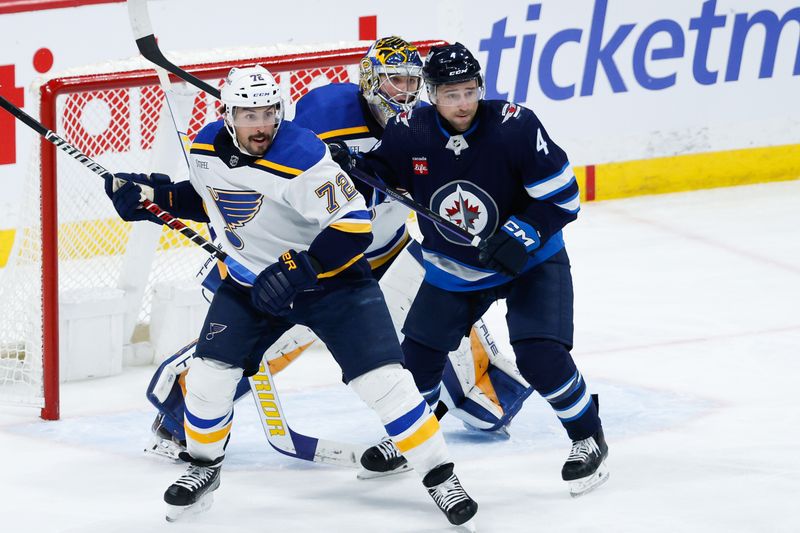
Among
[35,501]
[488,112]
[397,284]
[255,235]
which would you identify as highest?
[488,112]

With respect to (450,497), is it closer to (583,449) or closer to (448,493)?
(448,493)

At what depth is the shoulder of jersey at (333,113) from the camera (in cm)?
405

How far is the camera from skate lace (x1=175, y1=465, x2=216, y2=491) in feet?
11.9

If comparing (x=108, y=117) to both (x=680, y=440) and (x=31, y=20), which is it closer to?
(x=31, y=20)

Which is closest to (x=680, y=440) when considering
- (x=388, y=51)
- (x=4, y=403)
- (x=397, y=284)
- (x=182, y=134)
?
(x=397, y=284)

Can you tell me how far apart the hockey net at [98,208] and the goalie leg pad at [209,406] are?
93 centimetres

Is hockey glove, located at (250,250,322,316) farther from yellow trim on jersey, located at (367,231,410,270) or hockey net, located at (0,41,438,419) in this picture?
hockey net, located at (0,41,438,419)

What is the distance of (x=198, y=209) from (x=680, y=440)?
4.68 ft

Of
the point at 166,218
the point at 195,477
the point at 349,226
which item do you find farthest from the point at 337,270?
the point at 195,477

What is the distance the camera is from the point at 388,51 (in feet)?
13.0

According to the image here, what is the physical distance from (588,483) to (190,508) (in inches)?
37.3

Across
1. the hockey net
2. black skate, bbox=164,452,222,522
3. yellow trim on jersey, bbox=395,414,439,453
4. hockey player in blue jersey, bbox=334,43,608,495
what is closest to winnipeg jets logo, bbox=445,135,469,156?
hockey player in blue jersey, bbox=334,43,608,495

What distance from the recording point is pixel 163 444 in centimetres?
412

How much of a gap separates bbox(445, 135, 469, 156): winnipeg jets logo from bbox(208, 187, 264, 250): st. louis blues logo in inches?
18.9
